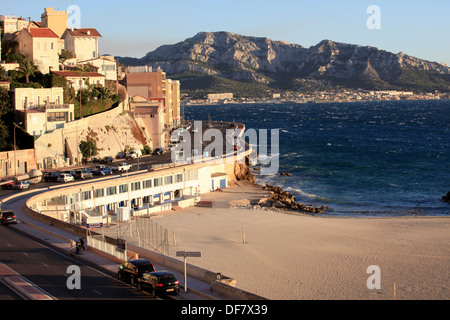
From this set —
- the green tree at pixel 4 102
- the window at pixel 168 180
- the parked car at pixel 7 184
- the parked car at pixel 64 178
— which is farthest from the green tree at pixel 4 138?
the window at pixel 168 180

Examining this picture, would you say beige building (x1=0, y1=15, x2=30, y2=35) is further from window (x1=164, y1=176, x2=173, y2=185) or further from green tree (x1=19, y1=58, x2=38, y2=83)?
window (x1=164, y1=176, x2=173, y2=185)

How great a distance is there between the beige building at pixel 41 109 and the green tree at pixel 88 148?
3.16m

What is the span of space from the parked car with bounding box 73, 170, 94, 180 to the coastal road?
20855 mm

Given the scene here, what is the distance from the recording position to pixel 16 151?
2164 inches

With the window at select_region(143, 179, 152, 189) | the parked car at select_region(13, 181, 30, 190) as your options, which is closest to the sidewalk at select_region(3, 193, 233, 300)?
the parked car at select_region(13, 181, 30, 190)

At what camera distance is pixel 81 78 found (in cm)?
7550

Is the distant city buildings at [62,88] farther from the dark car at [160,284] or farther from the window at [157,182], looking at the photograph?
the dark car at [160,284]

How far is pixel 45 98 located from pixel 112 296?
4763 cm

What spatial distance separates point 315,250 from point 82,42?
65291 mm

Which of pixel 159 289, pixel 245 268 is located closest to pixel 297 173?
pixel 245 268

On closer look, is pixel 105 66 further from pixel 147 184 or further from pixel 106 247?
pixel 106 247

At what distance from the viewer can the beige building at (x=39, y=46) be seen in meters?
74.1

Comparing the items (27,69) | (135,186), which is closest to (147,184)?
(135,186)

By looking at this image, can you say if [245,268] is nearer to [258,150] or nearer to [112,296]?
[112,296]
